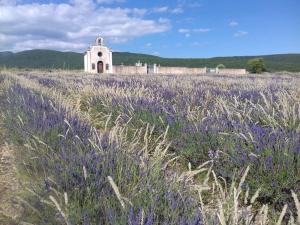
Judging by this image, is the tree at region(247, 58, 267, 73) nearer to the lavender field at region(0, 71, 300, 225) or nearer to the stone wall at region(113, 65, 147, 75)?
the stone wall at region(113, 65, 147, 75)

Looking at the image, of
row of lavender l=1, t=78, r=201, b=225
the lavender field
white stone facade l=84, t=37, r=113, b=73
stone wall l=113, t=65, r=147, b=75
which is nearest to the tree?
stone wall l=113, t=65, r=147, b=75

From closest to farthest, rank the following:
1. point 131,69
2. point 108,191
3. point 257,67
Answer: point 108,191 < point 131,69 < point 257,67

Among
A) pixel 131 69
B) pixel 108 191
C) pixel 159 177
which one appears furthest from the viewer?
pixel 131 69

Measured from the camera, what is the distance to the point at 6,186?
11.5ft

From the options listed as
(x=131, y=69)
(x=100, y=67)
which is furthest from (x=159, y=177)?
(x=100, y=67)

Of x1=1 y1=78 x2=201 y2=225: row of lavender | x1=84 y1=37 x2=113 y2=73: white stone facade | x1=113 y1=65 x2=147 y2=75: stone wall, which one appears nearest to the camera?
x1=1 y1=78 x2=201 y2=225: row of lavender

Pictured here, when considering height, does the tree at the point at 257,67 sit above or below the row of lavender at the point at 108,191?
below

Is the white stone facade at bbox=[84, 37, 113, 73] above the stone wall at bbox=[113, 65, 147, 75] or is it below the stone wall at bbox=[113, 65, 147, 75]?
above

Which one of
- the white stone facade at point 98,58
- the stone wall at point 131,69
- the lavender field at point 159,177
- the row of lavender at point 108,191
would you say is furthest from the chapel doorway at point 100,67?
the row of lavender at point 108,191

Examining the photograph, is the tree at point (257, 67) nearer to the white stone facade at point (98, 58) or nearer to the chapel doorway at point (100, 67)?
the white stone facade at point (98, 58)

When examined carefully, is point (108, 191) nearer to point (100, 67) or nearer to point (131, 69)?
point (131, 69)

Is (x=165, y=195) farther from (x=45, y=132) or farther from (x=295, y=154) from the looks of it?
(x=45, y=132)

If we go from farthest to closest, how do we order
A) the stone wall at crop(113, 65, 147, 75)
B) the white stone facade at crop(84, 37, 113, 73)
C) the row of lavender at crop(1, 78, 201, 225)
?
the white stone facade at crop(84, 37, 113, 73) < the stone wall at crop(113, 65, 147, 75) < the row of lavender at crop(1, 78, 201, 225)

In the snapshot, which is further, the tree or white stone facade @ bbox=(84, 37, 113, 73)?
the tree
